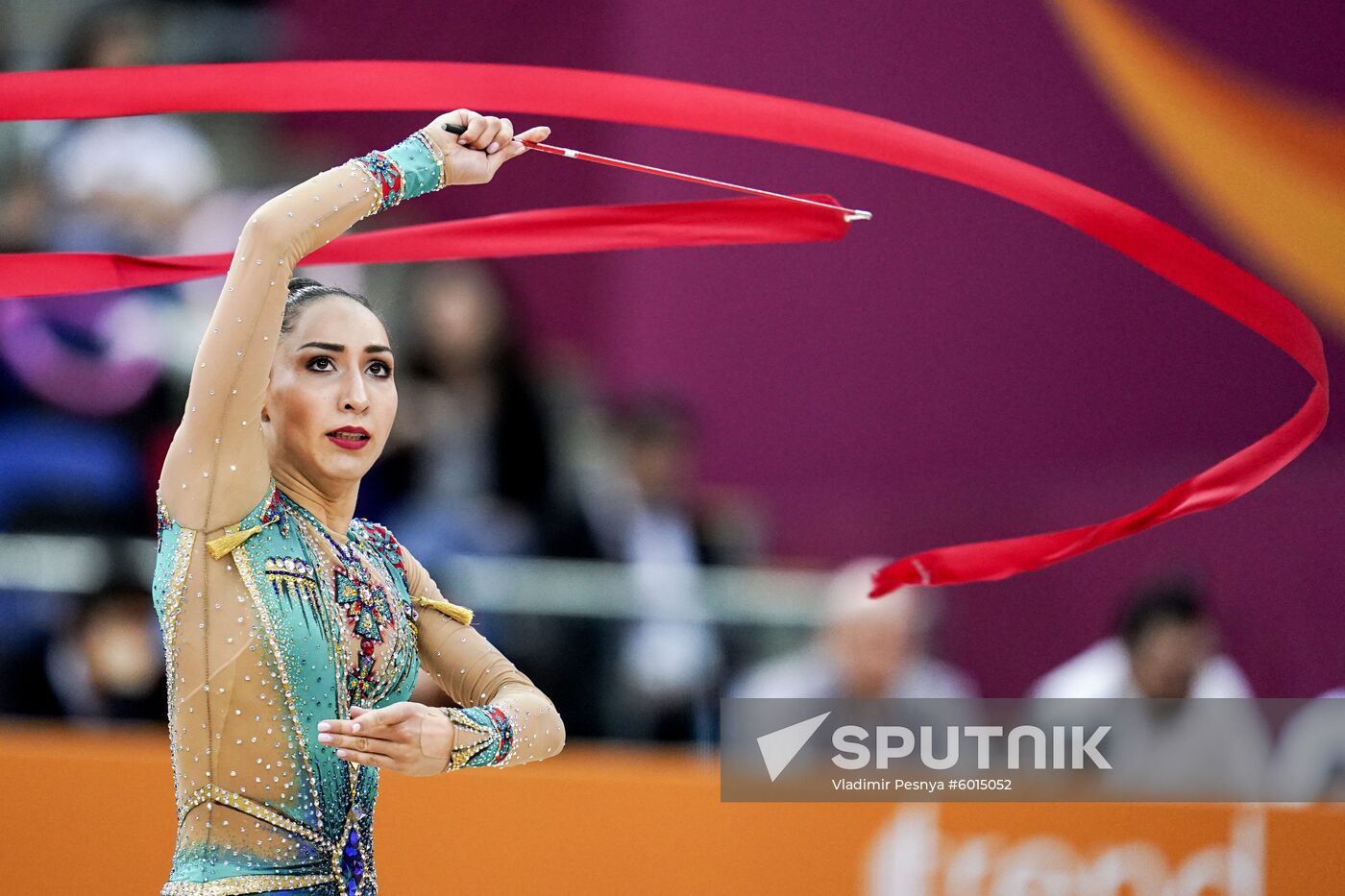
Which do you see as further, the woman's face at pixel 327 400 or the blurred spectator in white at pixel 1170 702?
the blurred spectator in white at pixel 1170 702

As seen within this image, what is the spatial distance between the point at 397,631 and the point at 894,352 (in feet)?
15.6

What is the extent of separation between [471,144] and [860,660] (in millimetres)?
2555

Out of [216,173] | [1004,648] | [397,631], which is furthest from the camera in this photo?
[216,173]

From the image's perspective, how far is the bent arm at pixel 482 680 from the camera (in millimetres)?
2414

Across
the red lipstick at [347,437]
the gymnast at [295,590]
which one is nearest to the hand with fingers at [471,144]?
the gymnast at [295,590]

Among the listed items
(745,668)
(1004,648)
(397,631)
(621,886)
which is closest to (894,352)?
(1004,648)

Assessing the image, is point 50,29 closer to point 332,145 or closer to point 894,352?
point 332,145

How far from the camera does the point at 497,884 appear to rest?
399 centimetres

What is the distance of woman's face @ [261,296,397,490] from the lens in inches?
93.4

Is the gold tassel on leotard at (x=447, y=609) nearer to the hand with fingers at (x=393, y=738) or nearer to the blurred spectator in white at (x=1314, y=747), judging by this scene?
the hand with fingers at (x=393, y=738)

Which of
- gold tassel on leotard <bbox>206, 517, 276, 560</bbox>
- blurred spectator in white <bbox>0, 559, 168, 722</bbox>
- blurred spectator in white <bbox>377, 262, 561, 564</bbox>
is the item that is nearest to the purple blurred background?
blurred spectator in white <bbox>377, 262, 561, 564</bbox>

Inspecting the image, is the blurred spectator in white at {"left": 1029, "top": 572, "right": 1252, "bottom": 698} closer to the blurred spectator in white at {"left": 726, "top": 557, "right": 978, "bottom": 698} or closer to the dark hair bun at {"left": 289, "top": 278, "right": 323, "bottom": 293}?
the blurred spectator in white at {"left": 726, "top": 557, "right": 978, "bottom": 698}

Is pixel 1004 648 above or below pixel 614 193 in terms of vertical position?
below

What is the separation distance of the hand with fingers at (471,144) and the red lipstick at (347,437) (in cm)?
37
